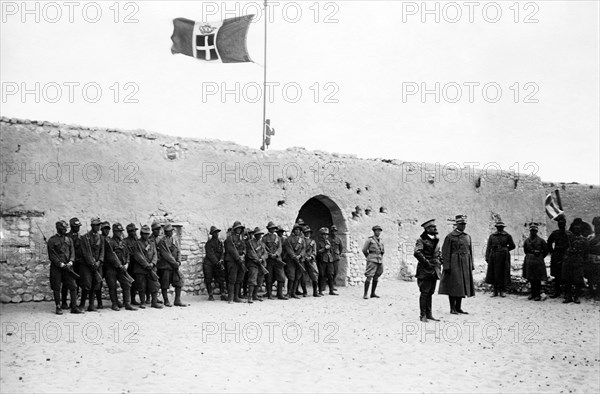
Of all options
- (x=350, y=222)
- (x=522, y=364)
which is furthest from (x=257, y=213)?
(x=522, y=364)

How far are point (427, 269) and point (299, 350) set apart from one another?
112 inches

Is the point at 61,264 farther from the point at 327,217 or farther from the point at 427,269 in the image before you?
the point at 327,217

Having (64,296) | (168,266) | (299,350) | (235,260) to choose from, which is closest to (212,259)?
(235,260)

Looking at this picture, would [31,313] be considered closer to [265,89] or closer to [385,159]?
[265,89]

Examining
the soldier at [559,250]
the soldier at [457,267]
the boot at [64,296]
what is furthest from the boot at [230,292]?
the soldier at [559,250]

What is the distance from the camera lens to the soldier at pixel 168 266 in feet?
34.8

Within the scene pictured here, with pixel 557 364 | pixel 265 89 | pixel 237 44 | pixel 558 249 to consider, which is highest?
pixel 237 44

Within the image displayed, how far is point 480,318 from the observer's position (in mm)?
9617

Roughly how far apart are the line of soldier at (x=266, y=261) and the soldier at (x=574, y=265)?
4580 millimetres

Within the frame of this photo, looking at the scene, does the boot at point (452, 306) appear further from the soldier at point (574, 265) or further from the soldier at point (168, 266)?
the soldier at point (168, 266)

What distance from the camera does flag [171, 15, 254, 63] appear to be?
44.0ft

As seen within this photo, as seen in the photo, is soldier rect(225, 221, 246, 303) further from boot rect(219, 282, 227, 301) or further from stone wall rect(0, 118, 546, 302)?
stone wall rect(0, 118, 546, 302)

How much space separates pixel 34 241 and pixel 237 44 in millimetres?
6295

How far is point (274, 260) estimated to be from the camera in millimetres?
11945
